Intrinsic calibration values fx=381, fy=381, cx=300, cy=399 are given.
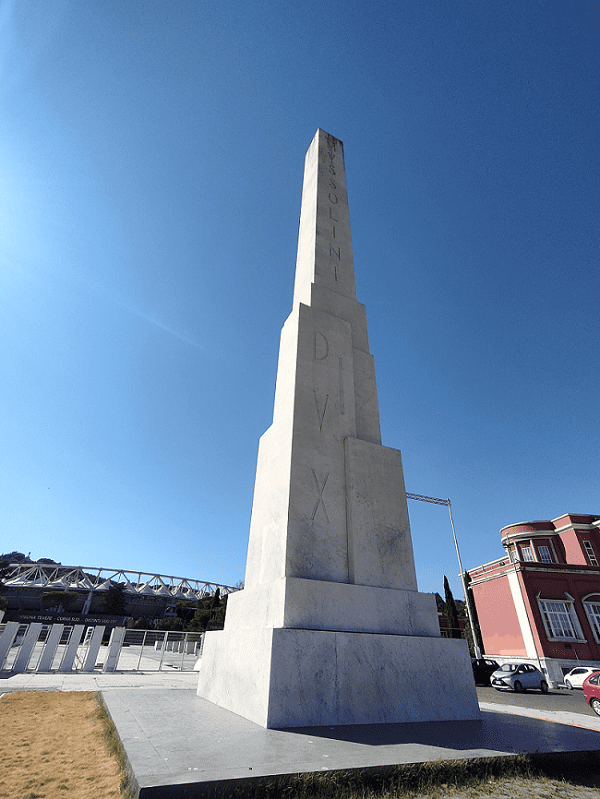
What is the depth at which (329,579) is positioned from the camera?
17.9 feet

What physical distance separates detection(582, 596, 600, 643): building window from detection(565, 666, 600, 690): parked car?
14.1ft

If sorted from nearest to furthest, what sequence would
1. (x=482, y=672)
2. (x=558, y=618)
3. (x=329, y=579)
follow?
(x=329, y=579)
(x=482, y=672)
(x=558, y=618)

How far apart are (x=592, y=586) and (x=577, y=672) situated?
6.85 m

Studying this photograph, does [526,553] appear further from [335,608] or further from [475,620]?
[335,608]

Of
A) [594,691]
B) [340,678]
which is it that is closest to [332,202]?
[340,678]

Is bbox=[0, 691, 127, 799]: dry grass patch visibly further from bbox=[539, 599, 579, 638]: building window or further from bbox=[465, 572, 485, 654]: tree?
bbox=[539, 599, 579, 638]: building window

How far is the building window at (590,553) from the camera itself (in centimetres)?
3003

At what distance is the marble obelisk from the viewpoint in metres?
4.37

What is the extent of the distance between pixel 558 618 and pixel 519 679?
33.9 ft

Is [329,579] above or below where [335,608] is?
above

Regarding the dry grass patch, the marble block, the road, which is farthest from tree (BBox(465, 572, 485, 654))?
the dry grass patch

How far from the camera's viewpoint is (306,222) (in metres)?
10.3

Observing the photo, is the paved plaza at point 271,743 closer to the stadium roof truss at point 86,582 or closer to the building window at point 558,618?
the building window at point 558,618

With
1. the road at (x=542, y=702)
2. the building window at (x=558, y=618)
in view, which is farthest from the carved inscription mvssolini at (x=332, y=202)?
the building window at (x=558, y=618)
